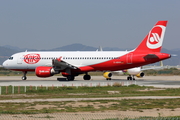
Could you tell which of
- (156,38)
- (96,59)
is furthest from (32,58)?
(156,38)

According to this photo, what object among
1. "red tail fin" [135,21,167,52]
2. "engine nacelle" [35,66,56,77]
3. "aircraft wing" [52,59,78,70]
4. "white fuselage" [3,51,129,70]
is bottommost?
"engine nacelle" [35,66,56,77]

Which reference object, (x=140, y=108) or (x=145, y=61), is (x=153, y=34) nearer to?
(x=145, y=61)

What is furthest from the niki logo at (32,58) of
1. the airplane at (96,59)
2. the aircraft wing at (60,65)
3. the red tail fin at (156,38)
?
the red tail fin at (156,38)

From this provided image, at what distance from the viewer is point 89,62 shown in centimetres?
5712

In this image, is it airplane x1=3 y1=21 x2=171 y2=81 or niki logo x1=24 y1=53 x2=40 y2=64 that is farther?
niki logo x1=24 y1=53 x2=40 y2=64

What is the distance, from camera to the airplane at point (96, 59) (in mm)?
54375

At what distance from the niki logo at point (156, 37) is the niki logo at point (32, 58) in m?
17.8

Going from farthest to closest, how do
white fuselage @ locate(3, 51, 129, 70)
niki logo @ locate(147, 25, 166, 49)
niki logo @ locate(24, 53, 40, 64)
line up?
niki logo @ locate(24, 53, 40, 64), white fuselage @ locate(3, 51, 129, 70), niki logo @ locate(147, 25, 166, 49)

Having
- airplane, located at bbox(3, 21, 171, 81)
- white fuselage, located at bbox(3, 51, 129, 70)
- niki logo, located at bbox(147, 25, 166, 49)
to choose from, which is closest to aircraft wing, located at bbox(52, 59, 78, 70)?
airplane, located at bbox(3, 21, 171, 81)

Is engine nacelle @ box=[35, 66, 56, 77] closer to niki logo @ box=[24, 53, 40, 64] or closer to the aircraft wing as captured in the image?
the aircraft wing

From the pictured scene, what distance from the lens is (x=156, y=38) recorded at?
5469 centimetres

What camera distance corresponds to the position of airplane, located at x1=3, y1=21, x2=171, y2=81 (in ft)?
178

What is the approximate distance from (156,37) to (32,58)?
65.0ft

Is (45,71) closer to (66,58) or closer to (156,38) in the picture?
(66,58)
